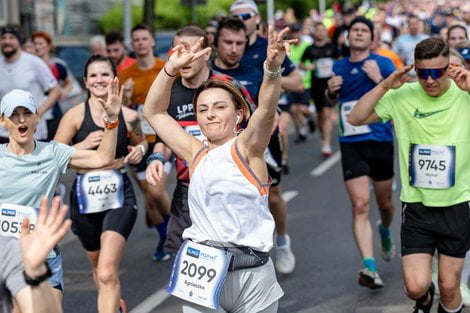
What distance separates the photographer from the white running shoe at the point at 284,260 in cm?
907

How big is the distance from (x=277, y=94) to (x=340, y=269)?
4261 millimetres

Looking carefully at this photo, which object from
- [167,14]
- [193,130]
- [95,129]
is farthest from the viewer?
[167,14]

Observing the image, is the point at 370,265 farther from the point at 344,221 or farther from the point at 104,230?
the point at 344,221

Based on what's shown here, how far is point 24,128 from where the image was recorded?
597cm

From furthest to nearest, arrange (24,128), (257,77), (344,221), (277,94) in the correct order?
(344,221) → (257,77) → (24,128) → (277,94)

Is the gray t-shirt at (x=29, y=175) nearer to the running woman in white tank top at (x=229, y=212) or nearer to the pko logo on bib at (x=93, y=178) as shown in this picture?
the running woman in white tank top at (x=229, y=212)

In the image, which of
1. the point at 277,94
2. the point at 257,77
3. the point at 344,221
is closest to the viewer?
the point at 277,94

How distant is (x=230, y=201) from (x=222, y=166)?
0.56 ft

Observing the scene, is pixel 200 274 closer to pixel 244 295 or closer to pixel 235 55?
pixel 244 295

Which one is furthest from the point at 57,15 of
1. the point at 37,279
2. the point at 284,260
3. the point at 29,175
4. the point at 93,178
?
the point at 37,279

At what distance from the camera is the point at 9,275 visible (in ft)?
15.9

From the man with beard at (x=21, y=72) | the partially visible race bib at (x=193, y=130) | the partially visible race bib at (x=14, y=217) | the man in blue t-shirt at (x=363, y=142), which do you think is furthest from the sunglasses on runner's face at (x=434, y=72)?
the man with beard at (x=21, y=72)

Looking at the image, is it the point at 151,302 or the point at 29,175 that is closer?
the point at 29,175

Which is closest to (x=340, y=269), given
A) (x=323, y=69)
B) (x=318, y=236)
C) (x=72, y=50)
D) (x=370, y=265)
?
(x=370, y=265)
